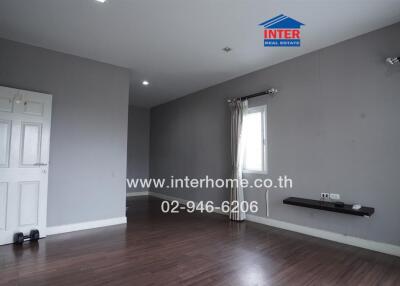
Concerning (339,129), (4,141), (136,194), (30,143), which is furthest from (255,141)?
(136,194)

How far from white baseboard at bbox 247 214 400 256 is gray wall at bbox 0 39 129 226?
9.40 ft

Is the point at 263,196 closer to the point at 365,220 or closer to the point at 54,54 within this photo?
the point at 365,220

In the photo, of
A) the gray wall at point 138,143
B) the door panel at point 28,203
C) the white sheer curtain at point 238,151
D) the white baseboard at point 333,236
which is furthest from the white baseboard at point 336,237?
the gray wall at point 138,143

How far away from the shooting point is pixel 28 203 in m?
3.54

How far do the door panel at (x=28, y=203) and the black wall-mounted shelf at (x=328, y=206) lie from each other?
156 inches

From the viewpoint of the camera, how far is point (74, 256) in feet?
9.68

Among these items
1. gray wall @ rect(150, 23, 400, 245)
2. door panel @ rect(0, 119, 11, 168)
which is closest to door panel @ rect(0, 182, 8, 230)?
door panel @ rect(0, 119, 11, 168)

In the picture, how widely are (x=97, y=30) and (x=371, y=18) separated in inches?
145

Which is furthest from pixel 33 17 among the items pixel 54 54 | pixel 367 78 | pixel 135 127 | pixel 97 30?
pixel 135 127

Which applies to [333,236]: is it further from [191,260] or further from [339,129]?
[191,260]

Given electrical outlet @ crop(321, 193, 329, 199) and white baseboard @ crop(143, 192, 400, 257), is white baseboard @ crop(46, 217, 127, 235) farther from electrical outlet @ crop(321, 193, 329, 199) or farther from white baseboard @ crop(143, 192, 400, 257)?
electrical outlet @ crop(321, 193, 329, 199)

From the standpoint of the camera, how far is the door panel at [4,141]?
3.36 metres

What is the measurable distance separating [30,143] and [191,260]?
9.75 ft

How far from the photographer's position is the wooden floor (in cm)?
240
